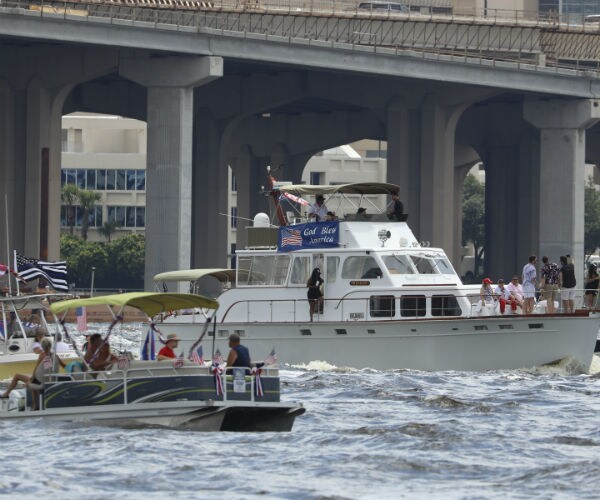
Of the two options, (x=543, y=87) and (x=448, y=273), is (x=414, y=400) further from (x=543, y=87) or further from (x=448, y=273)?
(x=543, y=87)

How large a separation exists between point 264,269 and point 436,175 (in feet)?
181

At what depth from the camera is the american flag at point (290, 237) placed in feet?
154

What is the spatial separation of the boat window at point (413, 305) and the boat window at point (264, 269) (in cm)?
360

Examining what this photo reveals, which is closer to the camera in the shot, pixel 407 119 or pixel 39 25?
pixel 39 25

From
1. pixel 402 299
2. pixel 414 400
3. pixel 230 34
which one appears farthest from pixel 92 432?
pixel 230 34

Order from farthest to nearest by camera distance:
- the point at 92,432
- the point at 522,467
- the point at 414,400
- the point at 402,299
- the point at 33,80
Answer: the point at 33,80
the point at 402,299
the point at 414,400
the point at 92,432
the point at 522,467

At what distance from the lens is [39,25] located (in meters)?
76.4

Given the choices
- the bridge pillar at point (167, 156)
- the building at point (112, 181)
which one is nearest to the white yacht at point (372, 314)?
the bridge pillar at point (167, 156)

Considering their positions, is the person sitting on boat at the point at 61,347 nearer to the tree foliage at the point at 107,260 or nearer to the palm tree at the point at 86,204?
the tree foliage at the point at 107,260

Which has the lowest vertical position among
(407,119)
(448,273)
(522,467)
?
(522,467)

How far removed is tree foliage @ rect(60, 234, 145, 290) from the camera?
5571 inches

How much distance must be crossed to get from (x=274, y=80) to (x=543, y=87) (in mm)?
16708

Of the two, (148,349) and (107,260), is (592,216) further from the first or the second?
(148,349)

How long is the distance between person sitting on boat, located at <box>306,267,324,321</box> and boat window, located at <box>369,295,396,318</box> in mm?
1426
